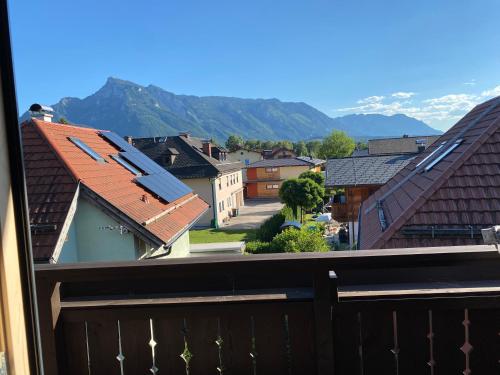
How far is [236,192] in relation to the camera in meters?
34.4

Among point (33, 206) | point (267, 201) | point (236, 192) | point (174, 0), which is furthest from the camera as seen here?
point (267, 201)

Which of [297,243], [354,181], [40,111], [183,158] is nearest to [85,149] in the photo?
[40,111]

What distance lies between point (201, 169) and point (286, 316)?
84.7ft

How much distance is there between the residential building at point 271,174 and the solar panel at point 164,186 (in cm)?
3149

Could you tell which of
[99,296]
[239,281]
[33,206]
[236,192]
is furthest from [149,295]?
[236,192]

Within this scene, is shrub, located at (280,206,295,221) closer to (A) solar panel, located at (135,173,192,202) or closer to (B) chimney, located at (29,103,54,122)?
(A) solar panel, located at (135,173,192,202)

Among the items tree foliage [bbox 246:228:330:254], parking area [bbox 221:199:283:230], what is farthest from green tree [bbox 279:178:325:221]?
tree foliage [bbox 246:228:330:254]

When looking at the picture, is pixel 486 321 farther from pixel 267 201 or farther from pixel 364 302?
pixel 267 201

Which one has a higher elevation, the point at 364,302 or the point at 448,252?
the point at 448,252

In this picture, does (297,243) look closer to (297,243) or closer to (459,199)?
(297,243)

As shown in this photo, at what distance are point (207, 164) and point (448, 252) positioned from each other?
2634 cm

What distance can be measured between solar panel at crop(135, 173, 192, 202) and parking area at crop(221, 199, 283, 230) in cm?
1462

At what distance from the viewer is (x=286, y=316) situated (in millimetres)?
1585

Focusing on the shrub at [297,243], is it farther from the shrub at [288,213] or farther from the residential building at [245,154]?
the residential building at [245,154]
